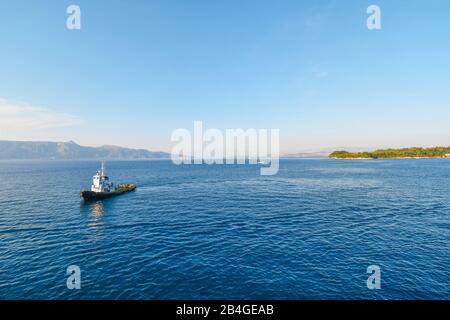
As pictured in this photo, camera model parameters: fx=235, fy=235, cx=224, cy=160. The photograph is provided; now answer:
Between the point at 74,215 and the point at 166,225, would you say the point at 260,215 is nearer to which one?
the point at 166,225

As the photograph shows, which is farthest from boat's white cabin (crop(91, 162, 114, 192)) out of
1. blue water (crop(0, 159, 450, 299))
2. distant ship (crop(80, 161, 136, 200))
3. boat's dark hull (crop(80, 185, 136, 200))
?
blue water (crop(0, 159, 450, 299))

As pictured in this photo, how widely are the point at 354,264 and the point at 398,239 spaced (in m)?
12.1

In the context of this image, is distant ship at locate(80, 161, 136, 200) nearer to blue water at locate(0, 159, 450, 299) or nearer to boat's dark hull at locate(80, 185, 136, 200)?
boat's dark hull at locate(80, 185, 136, 200)

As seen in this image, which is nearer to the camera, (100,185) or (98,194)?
(98,194)

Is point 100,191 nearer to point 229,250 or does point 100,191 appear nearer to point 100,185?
point 100,185

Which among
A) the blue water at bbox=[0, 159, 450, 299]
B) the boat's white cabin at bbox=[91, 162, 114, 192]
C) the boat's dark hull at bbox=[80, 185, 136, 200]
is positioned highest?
the boat's white cabin at bbox=[91, 162, 114, 192]

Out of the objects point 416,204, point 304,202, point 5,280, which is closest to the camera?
point 5,280

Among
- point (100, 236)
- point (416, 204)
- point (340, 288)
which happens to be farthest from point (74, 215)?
point (416, 204)

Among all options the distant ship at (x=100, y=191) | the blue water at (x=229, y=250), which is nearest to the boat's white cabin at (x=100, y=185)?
the distant ship at (x=100, y=191)

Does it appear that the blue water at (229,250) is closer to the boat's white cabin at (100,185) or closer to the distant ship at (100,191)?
the distant ship at (100,191)

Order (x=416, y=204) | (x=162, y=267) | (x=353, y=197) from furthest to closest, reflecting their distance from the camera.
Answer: (x=353, y=197) < (x=416, y=204) < (x=162, y=267)

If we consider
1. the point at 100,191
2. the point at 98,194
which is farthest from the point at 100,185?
the point at 98,194

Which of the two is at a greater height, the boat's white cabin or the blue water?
the boat's white cabin

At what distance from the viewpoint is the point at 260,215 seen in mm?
46375
